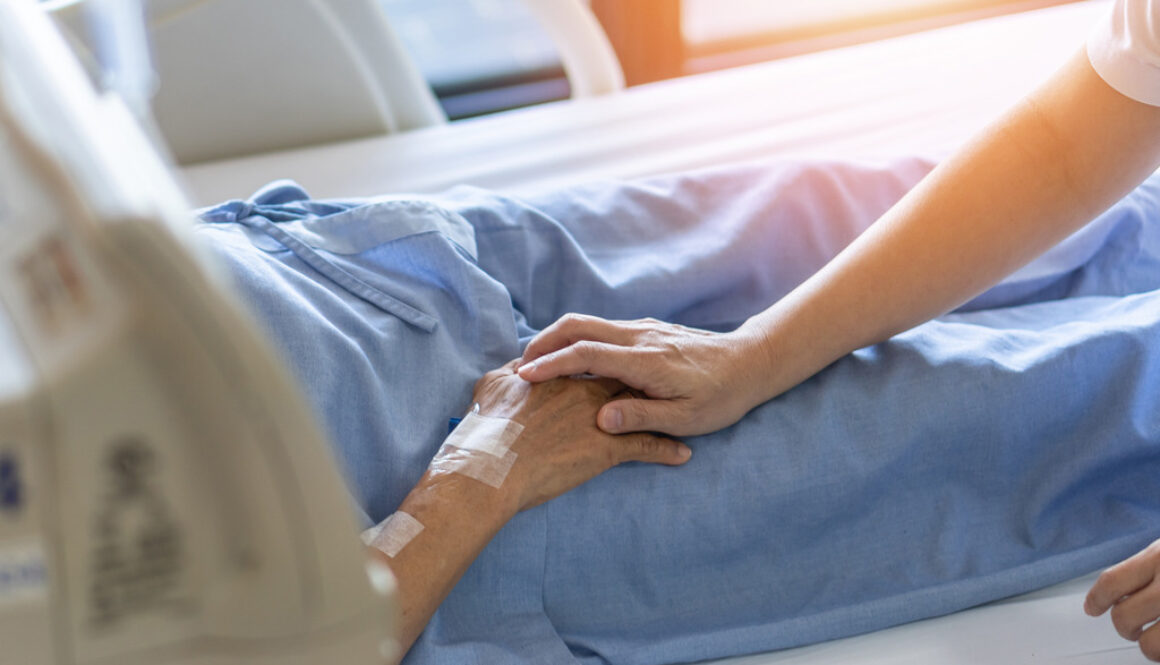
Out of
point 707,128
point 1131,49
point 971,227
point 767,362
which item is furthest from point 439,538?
point 707,128

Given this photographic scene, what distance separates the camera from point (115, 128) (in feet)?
1.32

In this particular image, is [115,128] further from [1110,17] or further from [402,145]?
[402,145]

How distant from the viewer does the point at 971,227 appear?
0.97 m

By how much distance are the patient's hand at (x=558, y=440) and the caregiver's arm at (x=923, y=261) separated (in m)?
0.02

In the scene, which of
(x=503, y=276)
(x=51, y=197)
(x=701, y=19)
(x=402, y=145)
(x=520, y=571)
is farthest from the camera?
(x=701, y=19)

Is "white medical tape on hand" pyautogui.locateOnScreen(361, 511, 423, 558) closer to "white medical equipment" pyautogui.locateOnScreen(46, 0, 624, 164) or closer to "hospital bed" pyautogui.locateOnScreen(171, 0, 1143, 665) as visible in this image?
"hospital bed" pyautogui.locateOnScreen(171, 0, 1143, 665)

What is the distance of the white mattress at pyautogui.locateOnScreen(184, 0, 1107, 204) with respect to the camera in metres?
1.62

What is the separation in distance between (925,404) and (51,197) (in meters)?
0.80

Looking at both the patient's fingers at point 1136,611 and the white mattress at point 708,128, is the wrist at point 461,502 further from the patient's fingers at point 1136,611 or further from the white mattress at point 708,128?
the white mattress at point 708,128

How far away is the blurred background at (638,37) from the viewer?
2.70 meters

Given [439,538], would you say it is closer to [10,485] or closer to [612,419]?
[612,419]

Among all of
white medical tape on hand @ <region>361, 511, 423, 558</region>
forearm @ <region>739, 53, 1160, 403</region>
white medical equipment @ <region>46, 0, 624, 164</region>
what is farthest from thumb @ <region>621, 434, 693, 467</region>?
white medical equipment @ <region>46, 0, 624, 164</region>

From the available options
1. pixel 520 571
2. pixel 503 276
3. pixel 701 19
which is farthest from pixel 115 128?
pixel 701 19

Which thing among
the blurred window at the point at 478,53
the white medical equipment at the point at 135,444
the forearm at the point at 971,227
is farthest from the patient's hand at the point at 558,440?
the blurred window at the point at 478,53
